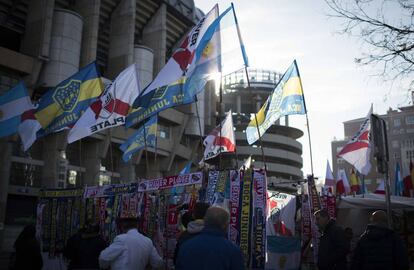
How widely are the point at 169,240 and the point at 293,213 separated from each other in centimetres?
325

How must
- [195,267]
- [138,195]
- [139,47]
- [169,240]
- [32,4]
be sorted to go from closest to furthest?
[195,267]
[169,240]
[138,195]
[32,4]
[139,47]

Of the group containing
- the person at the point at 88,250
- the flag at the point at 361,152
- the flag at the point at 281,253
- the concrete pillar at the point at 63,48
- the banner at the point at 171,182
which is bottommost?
the flag at the point at 281,253

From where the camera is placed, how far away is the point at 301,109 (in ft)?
40.0

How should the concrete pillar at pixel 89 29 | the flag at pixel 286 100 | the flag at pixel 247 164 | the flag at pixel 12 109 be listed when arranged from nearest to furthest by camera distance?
the flag at pixel 247 164 < the flag at pixel 286 100 < the flag at pixel 12 109 < the concrete pillar at pixel 89 29

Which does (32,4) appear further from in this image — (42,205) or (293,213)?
(293,213)

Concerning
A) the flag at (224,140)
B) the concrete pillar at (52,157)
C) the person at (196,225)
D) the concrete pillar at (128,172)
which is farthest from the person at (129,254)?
the concrete pillar at (128,172)

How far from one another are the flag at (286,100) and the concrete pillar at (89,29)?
1058 inches

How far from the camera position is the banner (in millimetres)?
9868

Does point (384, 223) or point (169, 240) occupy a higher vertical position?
point (384, 223)

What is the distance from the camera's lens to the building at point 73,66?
106 feet

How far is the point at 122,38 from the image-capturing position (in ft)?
137

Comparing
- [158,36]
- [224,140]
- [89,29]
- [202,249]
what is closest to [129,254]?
[202,249]

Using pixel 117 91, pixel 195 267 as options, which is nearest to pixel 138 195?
pixel 117 91

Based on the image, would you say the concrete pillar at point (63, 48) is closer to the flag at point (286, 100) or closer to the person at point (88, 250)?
the flag at point (286, 100)
